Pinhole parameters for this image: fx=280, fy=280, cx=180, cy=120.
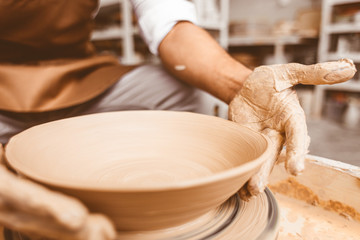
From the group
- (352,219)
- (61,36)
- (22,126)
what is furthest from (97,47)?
(352,219)

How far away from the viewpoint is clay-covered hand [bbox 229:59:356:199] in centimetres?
53

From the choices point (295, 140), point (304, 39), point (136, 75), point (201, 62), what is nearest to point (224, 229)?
point (295, 140)

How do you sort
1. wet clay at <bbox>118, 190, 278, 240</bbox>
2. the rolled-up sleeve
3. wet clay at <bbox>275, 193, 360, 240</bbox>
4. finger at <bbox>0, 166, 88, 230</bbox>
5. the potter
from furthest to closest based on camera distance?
the rolled-up sleeve → the potter → wet clay at <bbox>275, 193, 360, 240</bbox> → wet clay at <bbox>118, 190, 278, 240</bbox> → finger at <bbox>0, 166, 88, 230</bbox>

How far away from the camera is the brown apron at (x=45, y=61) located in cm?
97

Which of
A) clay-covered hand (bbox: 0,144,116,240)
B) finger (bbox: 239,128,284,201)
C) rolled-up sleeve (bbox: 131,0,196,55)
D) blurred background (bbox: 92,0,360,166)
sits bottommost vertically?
blurred background (bbox: 92,0,360,166)

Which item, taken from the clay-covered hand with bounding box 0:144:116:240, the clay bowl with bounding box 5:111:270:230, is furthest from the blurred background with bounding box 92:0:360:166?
the clay-covered hand with bounding box 0:144:116:240

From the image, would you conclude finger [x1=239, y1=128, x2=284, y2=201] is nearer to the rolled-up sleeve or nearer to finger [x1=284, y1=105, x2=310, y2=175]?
finger [x1=284, y1=105, x2=310, y2=175]

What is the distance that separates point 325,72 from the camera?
0.61m

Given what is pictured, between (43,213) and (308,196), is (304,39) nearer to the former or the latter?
(308,196)

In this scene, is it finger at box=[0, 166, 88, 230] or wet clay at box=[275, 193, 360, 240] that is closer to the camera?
finger at box=[0, 166, 88, 230]

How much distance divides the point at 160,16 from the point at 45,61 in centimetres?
49

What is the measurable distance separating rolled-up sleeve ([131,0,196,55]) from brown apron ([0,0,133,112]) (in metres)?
0.17

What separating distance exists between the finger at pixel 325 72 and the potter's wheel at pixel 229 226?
0.99 ft

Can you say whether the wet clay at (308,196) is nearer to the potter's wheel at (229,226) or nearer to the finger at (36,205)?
the potter's wheel at (229,226)
